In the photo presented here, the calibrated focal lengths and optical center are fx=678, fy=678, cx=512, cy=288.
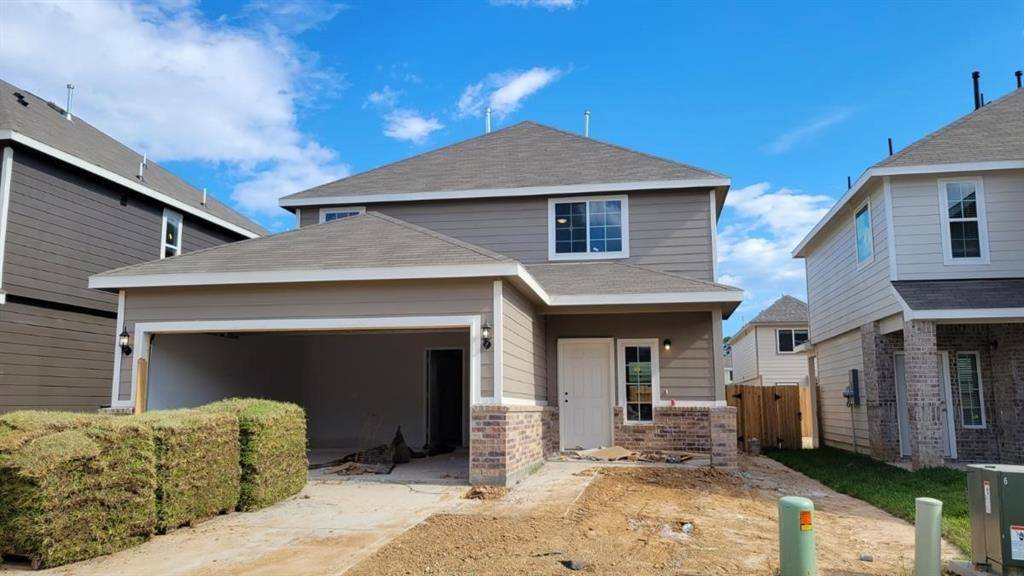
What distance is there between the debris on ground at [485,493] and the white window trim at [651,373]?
4714 mm

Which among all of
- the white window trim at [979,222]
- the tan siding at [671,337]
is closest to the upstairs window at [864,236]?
the white window trim at [979,222]

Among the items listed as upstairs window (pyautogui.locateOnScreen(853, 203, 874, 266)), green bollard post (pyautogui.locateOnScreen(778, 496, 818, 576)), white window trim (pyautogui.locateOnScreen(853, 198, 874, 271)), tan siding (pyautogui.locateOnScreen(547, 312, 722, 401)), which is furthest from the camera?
upstairs window (pyautogui.locateOnScreen(853, 203, 874, 266))

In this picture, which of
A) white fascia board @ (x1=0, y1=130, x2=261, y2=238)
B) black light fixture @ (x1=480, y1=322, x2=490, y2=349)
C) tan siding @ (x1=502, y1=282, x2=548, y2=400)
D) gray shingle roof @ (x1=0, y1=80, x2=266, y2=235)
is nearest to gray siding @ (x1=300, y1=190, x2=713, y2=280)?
tan siding @ (x1=502, y1=282, x2=548, y2=400)

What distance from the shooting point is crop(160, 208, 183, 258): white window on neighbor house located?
1475 cm

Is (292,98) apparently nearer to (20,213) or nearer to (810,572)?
(20,213)

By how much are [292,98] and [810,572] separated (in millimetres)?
15457

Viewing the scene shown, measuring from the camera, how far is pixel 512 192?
13.5 meters

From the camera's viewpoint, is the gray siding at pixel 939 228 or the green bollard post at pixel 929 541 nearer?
the green bollard post at pixel 929 541

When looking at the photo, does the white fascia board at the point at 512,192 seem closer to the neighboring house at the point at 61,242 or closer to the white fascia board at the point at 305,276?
the neighboring house at the point at 61,242

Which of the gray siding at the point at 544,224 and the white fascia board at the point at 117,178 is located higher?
the white fascia board at the point at 117,178

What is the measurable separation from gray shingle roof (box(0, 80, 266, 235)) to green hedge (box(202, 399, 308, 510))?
284 inches

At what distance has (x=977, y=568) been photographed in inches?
199

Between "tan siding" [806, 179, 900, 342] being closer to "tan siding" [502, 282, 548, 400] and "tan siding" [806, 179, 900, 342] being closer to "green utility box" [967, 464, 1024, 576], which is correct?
"tan siding" [502, 282, 548, 400]

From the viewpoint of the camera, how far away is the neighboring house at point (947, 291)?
11.1 metres
